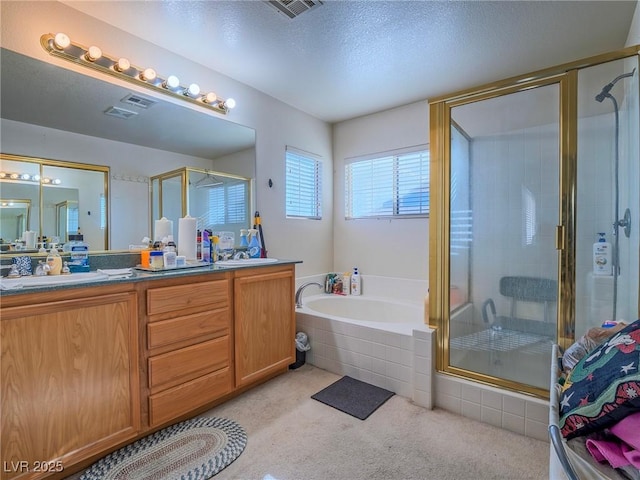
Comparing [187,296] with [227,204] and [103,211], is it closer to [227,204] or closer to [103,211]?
[103,211]

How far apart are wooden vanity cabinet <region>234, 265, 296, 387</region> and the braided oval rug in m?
0.34

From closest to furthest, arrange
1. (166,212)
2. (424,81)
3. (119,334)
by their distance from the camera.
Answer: (119,334) → (166,212) → (424,81)

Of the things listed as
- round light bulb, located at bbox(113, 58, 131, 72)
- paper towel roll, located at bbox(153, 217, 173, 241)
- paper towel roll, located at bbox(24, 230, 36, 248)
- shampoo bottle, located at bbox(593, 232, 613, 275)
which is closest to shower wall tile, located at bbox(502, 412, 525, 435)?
shampoo bottle, located at bbox(593, 232, 613, 275)

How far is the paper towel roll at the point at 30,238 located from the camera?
1.63 meters

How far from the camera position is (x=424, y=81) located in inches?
100

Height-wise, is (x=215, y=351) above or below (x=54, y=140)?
below

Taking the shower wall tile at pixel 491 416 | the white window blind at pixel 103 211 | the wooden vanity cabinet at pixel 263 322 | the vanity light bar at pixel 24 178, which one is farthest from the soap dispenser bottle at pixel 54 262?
A: the shower wall tile at pixel 491 416

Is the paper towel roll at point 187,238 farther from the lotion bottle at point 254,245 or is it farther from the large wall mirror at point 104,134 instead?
the lotion bottle at point 254,245

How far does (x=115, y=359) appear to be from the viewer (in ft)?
4.79

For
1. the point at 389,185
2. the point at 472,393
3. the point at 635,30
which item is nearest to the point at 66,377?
the point at 472,393

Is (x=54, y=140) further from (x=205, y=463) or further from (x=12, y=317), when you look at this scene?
(x=205, y=463)

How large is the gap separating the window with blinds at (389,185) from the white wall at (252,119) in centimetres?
29

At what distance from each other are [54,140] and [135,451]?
1.71 meters

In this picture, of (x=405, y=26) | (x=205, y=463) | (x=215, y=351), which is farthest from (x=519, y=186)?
(x=205, y=463)
